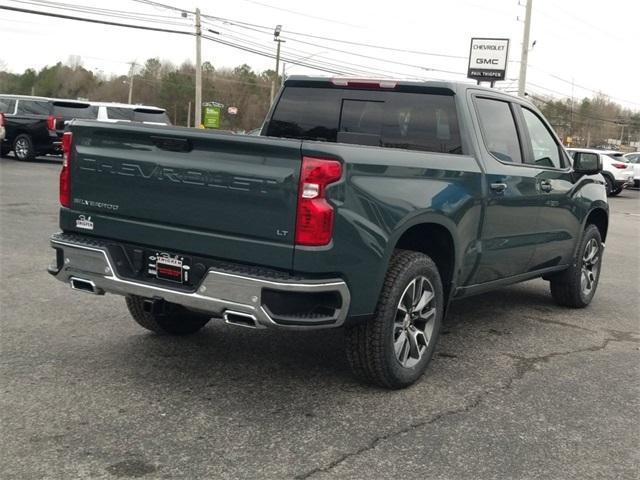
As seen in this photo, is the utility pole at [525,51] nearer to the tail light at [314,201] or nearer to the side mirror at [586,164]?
the side mirror at [586,164]

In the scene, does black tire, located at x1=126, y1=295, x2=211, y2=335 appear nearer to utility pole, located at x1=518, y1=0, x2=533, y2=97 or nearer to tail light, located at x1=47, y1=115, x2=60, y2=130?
tail light, located at x1=47, y1=115, x2=60, y2=130

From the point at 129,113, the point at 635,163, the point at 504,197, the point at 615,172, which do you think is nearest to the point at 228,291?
the point at 504,197

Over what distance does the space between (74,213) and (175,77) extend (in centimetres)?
9743

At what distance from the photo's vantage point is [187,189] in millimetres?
3859

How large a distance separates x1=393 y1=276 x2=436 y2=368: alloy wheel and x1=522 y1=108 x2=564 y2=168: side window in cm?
201

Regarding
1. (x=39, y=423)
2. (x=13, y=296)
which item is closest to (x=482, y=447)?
(x=39, y=423)

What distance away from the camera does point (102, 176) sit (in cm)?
416

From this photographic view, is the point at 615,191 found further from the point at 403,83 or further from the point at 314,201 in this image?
the point at 314,201

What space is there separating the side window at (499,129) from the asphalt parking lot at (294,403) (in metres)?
1.46

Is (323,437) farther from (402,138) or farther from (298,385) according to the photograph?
(402,138)

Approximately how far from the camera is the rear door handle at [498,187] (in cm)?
500

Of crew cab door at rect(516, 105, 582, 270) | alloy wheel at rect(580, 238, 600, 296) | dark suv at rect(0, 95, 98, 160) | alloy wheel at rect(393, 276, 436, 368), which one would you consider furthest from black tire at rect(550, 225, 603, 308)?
dark suv at rect(0, 95, 98, 160)

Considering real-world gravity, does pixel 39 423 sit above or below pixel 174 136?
below

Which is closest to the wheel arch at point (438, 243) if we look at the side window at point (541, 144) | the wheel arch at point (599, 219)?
the side window at point (541, 144)
